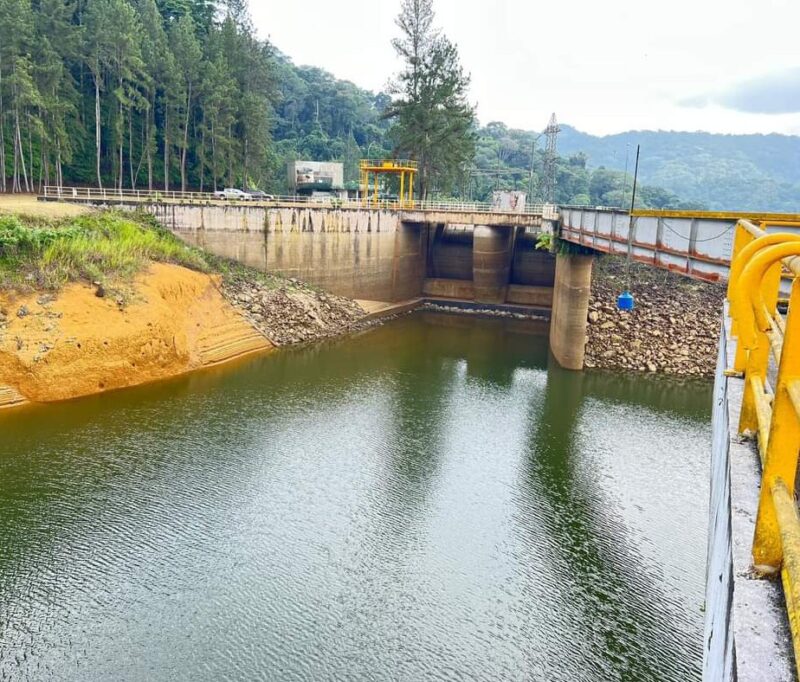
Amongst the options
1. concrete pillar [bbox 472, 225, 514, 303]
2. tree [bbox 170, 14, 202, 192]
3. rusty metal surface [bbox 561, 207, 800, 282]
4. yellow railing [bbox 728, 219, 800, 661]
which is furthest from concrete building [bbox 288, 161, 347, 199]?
yellow railing [bbox 728, 219, 800, 661]

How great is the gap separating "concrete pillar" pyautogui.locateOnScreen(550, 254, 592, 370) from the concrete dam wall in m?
10.2

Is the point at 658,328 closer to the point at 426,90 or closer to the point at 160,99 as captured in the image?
the point at 426,90

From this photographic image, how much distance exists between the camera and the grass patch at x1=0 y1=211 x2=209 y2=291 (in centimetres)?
2591

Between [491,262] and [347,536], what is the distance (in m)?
32.4

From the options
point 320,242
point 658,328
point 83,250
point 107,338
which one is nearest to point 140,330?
point 107,338

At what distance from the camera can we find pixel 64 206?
104ft

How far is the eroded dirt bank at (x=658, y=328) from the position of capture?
32781 millimetres

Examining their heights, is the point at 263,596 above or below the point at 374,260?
below

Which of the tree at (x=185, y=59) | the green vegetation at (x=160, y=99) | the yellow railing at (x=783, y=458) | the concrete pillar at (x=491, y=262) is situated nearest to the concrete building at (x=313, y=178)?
the green vegetation at (x=160, y=99)

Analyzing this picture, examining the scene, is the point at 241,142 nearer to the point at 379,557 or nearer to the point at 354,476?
the point at 354,476

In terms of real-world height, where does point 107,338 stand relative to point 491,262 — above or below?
below

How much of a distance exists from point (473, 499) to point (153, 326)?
1695cm

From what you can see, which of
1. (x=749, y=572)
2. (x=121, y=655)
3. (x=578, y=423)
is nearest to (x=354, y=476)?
(x=121, y=655)

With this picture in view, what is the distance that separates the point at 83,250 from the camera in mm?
28031
